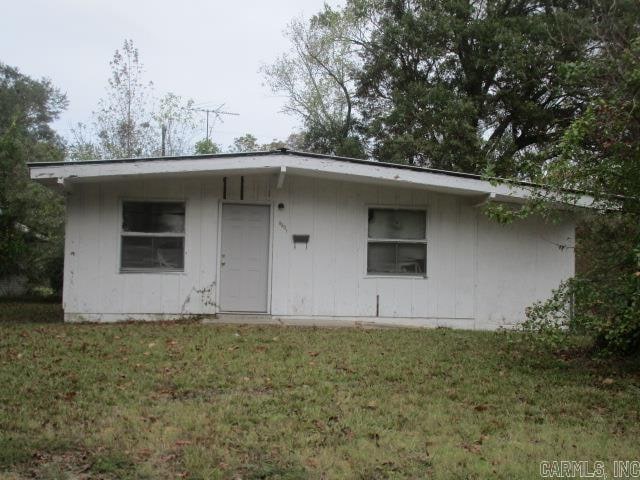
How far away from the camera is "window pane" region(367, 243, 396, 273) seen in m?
11.3

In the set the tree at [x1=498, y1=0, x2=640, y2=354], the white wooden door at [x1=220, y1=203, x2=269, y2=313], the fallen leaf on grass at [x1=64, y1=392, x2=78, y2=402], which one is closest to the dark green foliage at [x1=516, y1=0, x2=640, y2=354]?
the tree at [x1=498, y1=0, x2=640, y2=354]

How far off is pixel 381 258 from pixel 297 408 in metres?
6.16

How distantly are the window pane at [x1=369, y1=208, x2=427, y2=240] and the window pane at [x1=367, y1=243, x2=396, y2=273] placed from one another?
0.59 feet

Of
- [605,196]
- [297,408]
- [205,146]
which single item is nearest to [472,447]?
[297,408]

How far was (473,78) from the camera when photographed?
20.1m

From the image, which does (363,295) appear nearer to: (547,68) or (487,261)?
(487,261)

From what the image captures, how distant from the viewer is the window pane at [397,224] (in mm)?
11367

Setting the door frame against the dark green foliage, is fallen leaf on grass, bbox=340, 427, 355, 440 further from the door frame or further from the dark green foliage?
the door frame

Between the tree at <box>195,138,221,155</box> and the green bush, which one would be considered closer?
the green bush

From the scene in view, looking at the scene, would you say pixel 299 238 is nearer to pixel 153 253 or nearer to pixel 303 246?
pixel 303 246

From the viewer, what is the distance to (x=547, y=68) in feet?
61.4

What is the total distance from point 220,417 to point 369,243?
6585 mm

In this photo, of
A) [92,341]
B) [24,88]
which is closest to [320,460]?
[92,341]

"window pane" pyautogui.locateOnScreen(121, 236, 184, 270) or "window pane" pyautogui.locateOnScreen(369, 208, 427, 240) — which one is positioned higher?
"window pane" pyautogui.locateOnScreen(369, 208, 427, 240)
